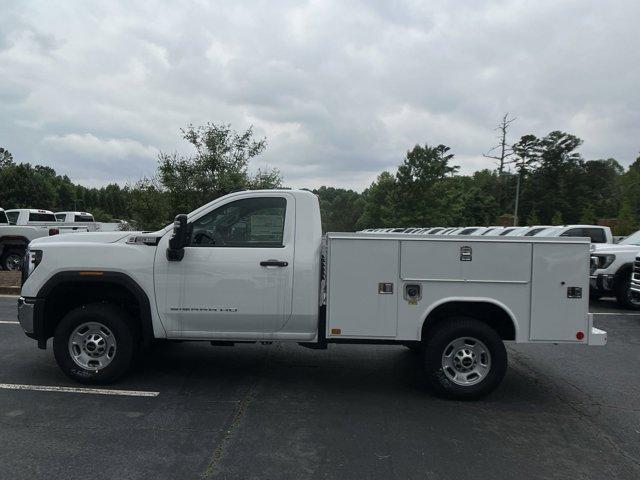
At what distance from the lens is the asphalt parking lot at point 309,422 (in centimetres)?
380

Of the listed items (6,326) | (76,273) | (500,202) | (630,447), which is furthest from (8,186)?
(500,202)

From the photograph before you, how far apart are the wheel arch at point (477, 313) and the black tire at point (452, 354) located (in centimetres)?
11

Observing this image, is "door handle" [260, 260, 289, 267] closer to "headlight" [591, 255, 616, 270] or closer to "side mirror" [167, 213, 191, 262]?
"side mirror" [167, 213, 191, 262]

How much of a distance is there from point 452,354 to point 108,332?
3503 mm

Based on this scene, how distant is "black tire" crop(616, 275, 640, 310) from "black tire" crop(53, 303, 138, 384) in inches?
419

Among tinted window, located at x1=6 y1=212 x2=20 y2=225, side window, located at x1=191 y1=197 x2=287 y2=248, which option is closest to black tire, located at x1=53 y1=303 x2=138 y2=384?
side window, located at x1=191 y1=197 x2=287 y2=248

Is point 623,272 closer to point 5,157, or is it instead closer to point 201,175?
point 201,175

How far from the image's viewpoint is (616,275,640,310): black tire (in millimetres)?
11606

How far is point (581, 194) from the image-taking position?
7231 centimetres

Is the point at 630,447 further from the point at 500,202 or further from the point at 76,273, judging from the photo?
the point at 500,202

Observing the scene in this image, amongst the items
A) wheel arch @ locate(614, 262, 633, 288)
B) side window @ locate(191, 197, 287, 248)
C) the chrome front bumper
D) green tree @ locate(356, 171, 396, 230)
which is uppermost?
green tree @ locate(356, 171, 396, 230)

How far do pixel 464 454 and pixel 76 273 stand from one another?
3963 millimetres

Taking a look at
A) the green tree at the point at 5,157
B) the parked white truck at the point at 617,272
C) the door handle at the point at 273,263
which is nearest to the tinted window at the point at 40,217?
the door handle at the point at 273,263

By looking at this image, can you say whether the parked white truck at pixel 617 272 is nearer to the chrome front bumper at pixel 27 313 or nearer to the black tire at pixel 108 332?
the black tire at pixel 108 332
